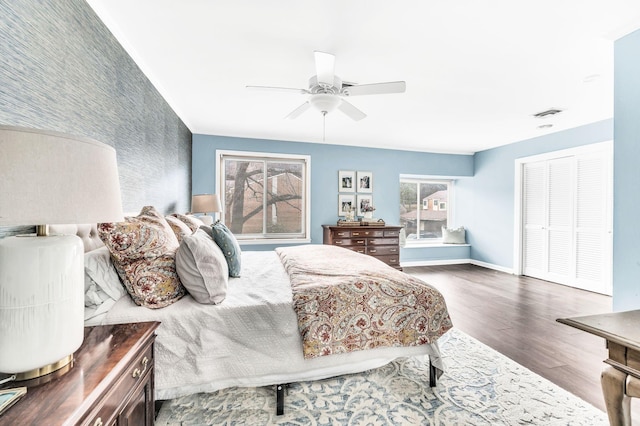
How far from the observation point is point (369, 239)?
16.7 ft

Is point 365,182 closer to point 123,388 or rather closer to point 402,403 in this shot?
point 402,403

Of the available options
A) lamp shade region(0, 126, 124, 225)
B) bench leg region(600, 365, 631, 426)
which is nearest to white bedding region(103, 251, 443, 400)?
lamp shade region(0, 126, 124, 225)

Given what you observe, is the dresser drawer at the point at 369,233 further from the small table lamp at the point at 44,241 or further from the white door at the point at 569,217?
the small table lamp at the point at 44,241

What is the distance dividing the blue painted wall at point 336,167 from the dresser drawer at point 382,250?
2.63 ft

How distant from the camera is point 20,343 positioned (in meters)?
0.78

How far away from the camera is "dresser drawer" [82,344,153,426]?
2.65 feet

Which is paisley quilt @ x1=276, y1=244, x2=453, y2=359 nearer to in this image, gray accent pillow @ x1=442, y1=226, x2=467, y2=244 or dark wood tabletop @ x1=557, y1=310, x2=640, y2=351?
dark wood tabletop @ x1=557, y1=310, x2=640, y2=351

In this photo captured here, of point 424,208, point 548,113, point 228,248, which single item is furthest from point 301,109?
point 424,208

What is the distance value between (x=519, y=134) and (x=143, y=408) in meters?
5.87

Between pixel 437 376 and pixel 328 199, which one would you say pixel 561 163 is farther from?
pixel 437 376

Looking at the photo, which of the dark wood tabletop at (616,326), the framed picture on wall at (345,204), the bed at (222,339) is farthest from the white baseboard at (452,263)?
the dark wood tabletop at (616,326)

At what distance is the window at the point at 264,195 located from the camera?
5098mm

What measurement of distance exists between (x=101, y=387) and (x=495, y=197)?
6.56 metres

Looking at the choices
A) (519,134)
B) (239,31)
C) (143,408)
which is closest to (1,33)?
(239,31)
